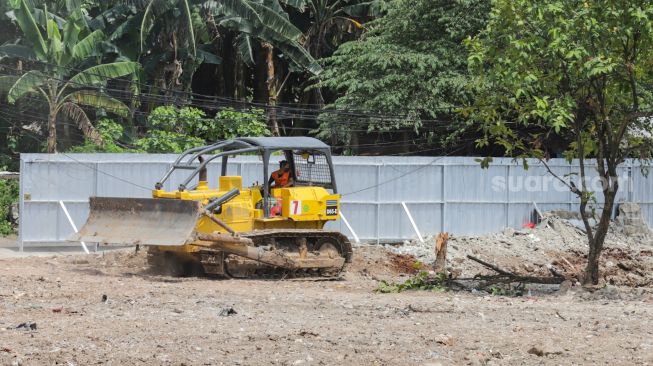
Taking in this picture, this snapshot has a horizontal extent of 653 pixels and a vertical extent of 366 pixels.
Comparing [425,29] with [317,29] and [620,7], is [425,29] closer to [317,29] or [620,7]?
[317,29]

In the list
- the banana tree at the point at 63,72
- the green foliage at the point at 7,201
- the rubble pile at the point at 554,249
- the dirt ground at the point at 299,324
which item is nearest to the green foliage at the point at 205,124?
the banana tree at the point at 63,72

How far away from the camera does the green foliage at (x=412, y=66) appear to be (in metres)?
34.7

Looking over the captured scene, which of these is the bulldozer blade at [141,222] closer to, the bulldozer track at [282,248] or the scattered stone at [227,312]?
the bulldozer track at [282,248]

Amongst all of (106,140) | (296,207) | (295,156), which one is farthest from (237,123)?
(296,207)

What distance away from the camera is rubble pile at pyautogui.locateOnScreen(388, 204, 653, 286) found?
888 inches

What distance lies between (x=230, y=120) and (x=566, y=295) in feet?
68.6

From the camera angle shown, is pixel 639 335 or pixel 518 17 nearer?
pixel 639 335

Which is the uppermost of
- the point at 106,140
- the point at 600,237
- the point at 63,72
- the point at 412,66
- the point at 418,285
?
the point at 412,66

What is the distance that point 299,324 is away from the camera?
12.3 m

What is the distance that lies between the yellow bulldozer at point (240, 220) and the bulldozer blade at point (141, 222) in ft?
0.05

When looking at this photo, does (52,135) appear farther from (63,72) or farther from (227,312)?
(227,312)

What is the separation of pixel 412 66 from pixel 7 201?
1383 cm

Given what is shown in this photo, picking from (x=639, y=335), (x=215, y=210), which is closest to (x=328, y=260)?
(x=215, y=210)

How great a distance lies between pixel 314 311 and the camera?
13680 mm
